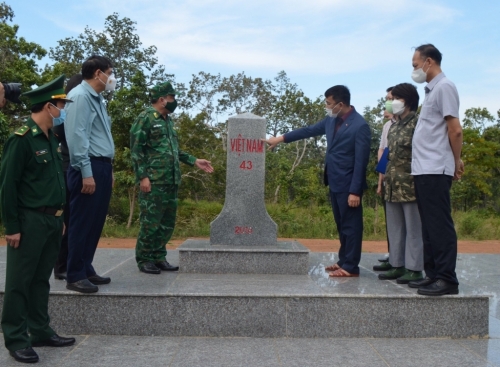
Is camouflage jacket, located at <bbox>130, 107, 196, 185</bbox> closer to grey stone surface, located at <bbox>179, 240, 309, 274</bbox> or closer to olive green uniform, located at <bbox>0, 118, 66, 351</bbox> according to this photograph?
grey stone surface, located at <bbox>179, 240, 309, 274</bbox>

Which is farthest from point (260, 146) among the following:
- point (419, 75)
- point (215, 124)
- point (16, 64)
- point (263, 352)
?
point (215, 124)

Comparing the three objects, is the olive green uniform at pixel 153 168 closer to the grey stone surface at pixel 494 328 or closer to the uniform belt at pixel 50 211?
the uniform belt at pixel 50 211

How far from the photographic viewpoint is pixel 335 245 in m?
11.2

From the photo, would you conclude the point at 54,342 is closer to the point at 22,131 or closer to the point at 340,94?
the point at 22,131

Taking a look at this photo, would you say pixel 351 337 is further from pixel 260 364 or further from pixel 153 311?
pixel 153 311

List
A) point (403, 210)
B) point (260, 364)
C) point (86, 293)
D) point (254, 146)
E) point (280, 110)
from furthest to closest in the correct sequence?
point (280, 110)
point (254, 146)
point (403, 210)
point (86, 293)
point (260, 364)

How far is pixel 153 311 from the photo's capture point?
4.02 metres

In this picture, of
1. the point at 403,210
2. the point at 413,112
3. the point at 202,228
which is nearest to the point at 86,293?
the point at 403,210

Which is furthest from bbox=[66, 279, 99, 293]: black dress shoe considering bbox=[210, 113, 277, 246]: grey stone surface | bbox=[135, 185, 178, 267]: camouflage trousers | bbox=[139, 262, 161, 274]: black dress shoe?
bbox=[210, 113, 277, 246]: grey stone surface

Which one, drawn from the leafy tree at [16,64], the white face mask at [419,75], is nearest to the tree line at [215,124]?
the leafy tree at [16,64]

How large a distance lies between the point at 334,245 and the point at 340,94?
666cm

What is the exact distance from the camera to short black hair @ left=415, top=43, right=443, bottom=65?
13.7ft

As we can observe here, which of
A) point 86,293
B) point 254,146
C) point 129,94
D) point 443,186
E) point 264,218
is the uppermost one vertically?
point 129,94

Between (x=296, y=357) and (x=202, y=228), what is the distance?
31.2 feet
